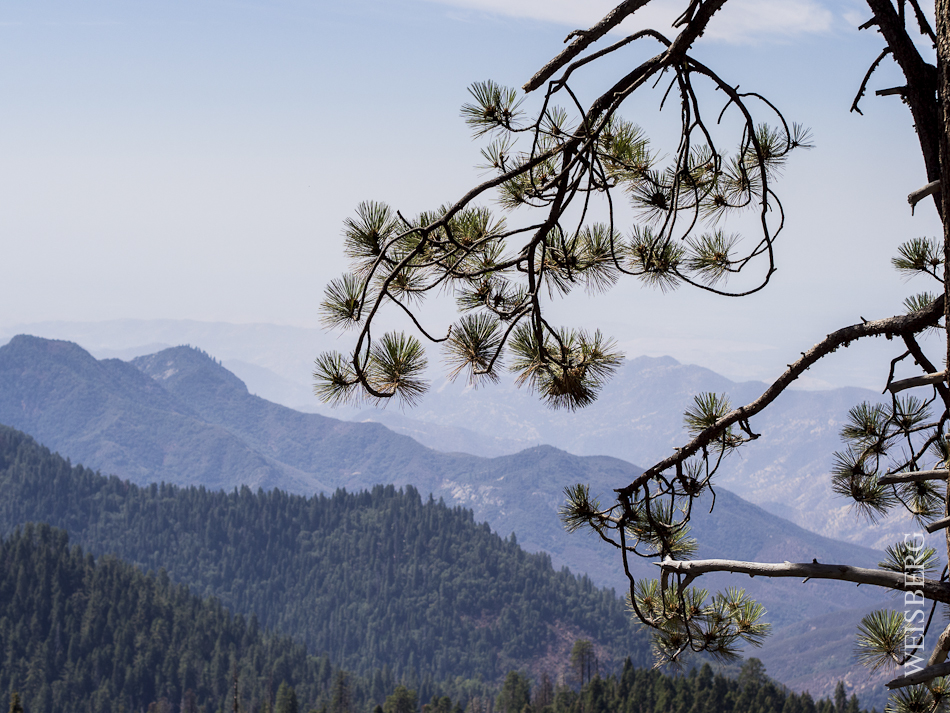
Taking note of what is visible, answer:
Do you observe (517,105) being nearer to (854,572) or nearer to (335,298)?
(335,298)

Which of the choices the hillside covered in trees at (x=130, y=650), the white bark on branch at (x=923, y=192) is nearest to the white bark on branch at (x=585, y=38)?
the white bark on branch at (x=923, y=192)

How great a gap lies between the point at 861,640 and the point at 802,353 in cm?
181

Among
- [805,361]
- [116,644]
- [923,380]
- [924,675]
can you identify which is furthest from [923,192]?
[116,644]

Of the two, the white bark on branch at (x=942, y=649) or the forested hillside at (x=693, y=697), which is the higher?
the white bark on branch at (x=942, y=649)

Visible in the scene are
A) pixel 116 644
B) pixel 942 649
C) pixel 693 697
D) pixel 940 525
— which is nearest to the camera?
pixel 940 525

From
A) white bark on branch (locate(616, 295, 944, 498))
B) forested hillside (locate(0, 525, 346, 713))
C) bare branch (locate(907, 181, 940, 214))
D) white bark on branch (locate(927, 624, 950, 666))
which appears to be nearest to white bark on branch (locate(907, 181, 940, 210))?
bare branch (locate(907, 181, 940, 214))

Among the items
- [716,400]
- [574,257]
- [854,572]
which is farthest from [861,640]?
[574,257]

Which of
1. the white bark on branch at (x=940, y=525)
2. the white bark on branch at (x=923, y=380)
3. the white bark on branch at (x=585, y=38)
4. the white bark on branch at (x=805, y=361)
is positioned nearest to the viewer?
the white bark on branch at (x=940, y=525)

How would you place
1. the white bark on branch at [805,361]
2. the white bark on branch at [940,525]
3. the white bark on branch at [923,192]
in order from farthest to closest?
1. the white bark on branch at [805,361]
2. the white bark on branch at [923,192]
3. the white bark on branch at [940,525]

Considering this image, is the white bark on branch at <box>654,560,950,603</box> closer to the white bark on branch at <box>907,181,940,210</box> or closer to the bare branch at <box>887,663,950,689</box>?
the bare branch at <box>887,663,950,689</box>

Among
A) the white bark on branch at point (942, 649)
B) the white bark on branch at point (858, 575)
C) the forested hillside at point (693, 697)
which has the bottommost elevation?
the forested hillside at point (693, 697)

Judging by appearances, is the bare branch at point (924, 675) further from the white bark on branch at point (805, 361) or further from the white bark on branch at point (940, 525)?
the white bark on branch at point (805, 361)

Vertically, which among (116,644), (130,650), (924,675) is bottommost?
(130,650)

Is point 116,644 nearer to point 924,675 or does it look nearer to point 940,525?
point 924,675
